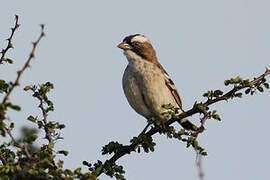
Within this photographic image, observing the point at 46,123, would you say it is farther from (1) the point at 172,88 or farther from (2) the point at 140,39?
(2) the point at 140,39

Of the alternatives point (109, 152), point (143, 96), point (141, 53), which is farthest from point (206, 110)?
point (141, 53)

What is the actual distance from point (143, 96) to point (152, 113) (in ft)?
1.11

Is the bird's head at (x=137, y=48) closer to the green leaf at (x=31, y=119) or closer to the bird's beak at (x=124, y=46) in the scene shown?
the bird's beak at (x=124, y=46)

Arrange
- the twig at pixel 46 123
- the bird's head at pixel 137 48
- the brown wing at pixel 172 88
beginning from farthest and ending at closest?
the bird's head at pixel 137 48 → the brown wing at pixel 172 88 → the twig at pixel 46 123

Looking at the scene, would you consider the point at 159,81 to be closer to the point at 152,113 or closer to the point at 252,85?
the point at 152,113

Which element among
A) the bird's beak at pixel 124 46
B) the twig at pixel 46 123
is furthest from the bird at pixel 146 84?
the twig at pixel 46 123

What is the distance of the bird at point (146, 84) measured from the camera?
768 cm

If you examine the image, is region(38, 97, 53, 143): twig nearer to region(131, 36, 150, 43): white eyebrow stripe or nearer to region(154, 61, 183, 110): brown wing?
region(154, 61, 183, 110): brown wing

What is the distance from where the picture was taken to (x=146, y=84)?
25.4ft

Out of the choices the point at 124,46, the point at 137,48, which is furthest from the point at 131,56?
the point at 137,48

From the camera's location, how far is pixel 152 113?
306 inches

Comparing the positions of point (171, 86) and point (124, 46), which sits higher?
point (124, 46)

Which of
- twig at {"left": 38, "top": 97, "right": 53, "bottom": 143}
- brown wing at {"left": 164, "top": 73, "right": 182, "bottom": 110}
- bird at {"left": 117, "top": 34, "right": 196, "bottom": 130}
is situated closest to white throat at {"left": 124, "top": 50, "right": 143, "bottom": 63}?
bird at {"left": 117, "top": 34, "right": 196, "bottom": 130}

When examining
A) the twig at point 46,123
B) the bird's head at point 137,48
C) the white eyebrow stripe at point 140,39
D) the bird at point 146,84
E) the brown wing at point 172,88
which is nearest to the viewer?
the twig at point 46,123
